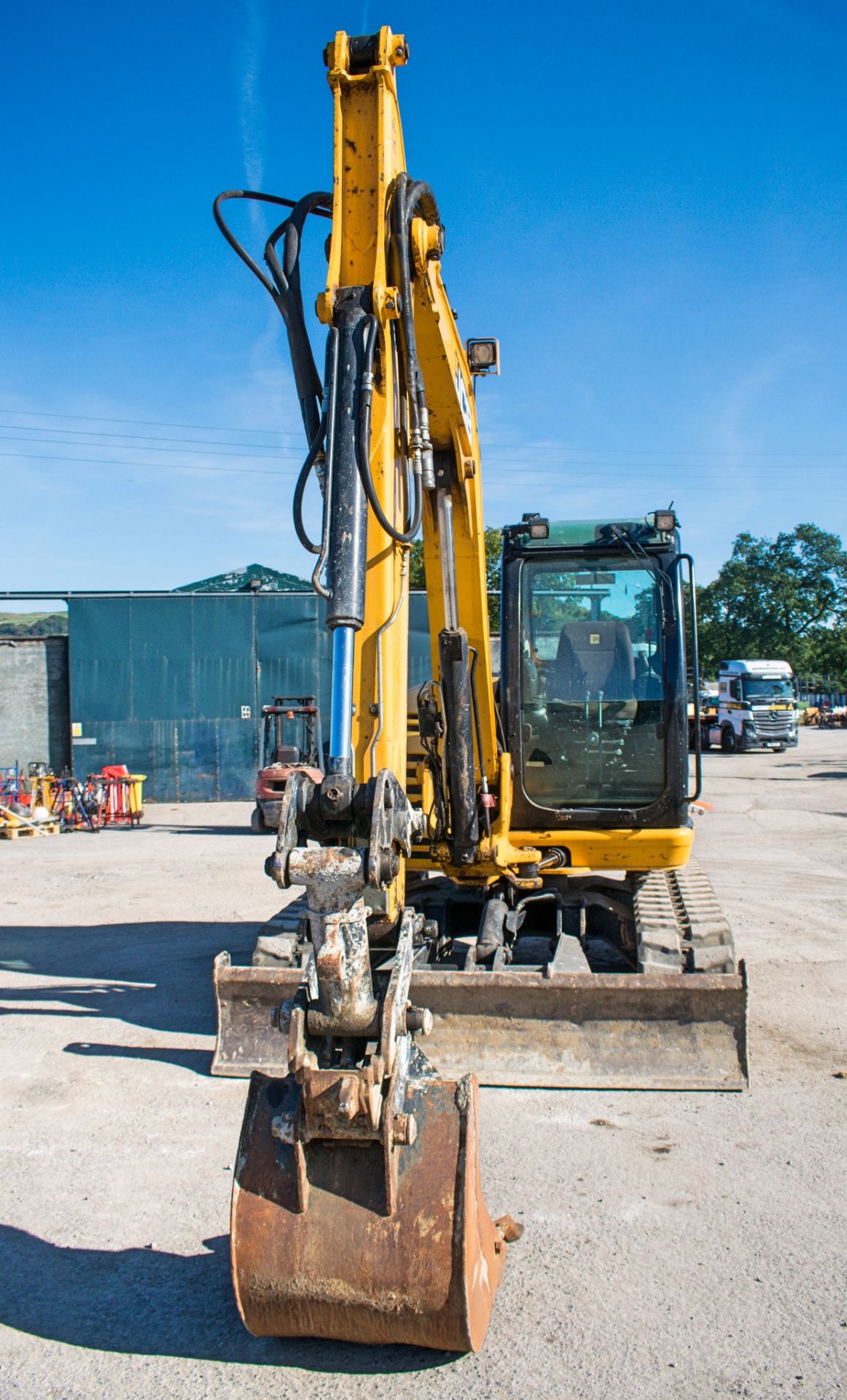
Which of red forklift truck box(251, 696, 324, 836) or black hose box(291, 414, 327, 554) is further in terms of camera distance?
red forklift truck box(251, 696, 324, 836)

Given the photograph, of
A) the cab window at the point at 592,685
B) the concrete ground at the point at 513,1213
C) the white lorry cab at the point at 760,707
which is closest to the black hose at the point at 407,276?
the cab window at the point at 592,685

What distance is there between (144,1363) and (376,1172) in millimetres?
894

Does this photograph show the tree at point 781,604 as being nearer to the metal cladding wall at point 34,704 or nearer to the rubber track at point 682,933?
the metal cladding wall at point 34,704

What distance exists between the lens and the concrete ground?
9.62ft

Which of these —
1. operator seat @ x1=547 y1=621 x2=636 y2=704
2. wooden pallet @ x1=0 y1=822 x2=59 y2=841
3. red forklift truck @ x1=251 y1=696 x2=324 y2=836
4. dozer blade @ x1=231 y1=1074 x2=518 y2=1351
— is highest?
operator seat @ x1=547 y1=621 x2=636 y2=704

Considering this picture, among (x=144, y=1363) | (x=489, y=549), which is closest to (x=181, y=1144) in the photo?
(x=144, y=1363)

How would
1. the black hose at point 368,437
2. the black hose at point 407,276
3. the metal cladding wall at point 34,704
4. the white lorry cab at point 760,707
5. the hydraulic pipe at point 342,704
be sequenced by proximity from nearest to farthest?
the hydraulic pipe at point 342,704
the black hose at point 368,437
the black hose at point 407,276
the metal cladding wall at point 34,704
the white lorry cab at point 760,707

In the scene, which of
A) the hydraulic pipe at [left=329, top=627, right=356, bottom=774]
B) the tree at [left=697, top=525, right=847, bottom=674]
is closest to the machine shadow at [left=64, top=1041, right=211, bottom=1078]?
the hydraulic pipe at [left=329, top=627, right=356, bottom=774]

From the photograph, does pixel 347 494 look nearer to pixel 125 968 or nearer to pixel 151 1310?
pixel 151 1310

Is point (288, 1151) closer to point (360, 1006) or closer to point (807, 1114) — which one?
point (360, 1006)

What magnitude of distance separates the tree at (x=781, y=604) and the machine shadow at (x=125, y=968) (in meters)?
60.5

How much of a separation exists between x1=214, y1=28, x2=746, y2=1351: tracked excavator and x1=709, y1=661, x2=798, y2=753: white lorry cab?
2824cm

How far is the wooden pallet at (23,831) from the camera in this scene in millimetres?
16391

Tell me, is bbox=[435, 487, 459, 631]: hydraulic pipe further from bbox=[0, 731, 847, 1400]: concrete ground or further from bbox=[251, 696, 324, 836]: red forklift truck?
bbox=[251, 696, 324, 836]: red forklift truck
